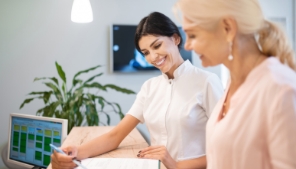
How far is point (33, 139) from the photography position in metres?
1.71

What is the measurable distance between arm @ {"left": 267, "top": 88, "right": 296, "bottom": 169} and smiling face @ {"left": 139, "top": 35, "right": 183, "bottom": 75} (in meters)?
0.77

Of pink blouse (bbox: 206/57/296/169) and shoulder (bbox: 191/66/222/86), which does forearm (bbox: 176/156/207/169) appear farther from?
pink blouse (bbox: 206/57/296/169)

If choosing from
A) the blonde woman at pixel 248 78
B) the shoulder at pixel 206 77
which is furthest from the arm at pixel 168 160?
the blonde woman at pixel 248 78

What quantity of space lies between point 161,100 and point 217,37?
0.71 m

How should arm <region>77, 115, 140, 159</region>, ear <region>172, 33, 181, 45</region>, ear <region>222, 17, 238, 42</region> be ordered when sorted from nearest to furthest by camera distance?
1. ear <region>222, 17, 238, 42</region>
2. arm <region>77, 115, 140, 159</region>
3. ear <region>172, 33, 181, 45</region>

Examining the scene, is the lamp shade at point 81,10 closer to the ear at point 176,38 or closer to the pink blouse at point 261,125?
the ear at point 176,38

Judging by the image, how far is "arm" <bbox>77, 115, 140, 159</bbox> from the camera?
4.31 feet

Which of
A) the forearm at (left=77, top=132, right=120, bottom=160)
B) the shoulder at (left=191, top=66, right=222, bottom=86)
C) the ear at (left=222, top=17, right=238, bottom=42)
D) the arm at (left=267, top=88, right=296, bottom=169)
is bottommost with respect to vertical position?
the forearm at (left=77, top=132, right=120, bottom=160)

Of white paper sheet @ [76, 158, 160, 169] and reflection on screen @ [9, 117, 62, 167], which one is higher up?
white paper sheet @ [76, 158, 160, 169]

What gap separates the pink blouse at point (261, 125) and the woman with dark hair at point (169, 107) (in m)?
0.48

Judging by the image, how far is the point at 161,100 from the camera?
4.66 feet

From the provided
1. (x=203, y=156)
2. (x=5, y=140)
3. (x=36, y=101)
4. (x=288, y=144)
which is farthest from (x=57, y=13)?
(x=288, y=144)

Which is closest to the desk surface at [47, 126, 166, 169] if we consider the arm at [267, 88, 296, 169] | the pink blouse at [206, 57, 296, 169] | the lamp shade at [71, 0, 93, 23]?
the pink blouse at [206, 57, 296, 169]

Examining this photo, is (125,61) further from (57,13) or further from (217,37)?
(217,37)
